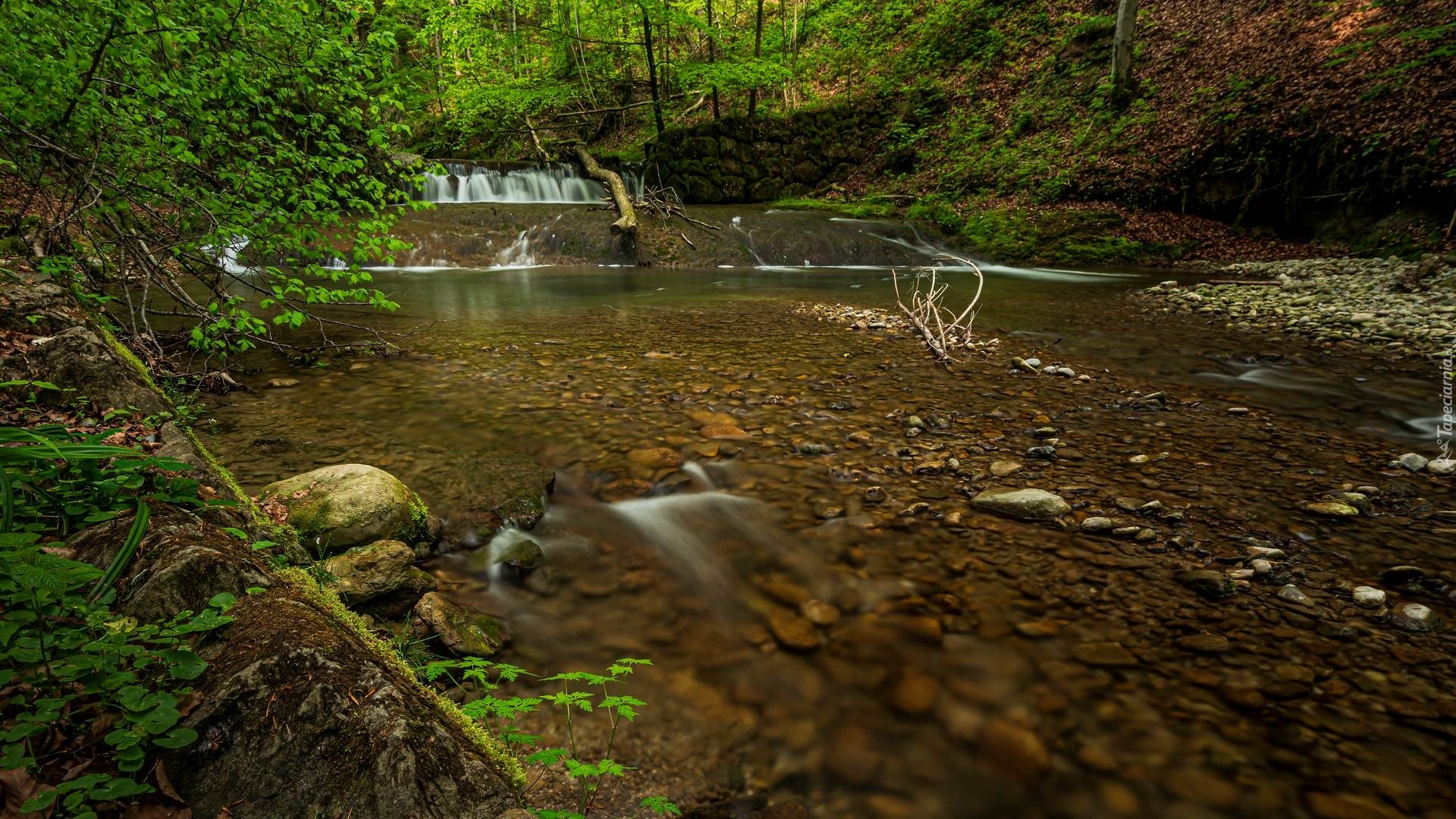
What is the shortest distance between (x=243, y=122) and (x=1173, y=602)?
6.34 m

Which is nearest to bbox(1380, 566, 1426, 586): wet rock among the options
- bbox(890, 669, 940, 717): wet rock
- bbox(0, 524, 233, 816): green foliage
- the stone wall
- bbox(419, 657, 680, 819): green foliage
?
bbox(890, 669, 940, 717): wet rock

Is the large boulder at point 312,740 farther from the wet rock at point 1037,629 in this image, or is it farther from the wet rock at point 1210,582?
the wet rock at point 1210,582

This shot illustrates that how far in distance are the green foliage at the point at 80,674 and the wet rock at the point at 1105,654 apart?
2.74m

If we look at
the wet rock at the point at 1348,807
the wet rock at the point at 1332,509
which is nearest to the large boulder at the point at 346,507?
the wet rock at the point at 1348,807

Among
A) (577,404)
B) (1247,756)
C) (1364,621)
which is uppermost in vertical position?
(577,404)

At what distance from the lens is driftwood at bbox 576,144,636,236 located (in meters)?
15.4

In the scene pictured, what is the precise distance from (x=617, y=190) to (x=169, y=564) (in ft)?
55.8

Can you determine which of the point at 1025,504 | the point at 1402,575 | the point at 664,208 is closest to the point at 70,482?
the point at 1025,504

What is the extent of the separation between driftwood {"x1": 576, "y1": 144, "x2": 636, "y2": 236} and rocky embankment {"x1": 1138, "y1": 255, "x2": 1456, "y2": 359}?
11249mm

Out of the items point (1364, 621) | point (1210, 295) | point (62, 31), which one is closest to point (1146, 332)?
point (1210, 295)

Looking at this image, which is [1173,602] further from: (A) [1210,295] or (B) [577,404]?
(A) [1210,295]

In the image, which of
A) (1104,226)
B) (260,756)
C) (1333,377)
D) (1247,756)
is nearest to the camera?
(260,756)

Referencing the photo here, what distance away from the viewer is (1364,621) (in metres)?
2.46

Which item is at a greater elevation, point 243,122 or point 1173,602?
point 243,122
